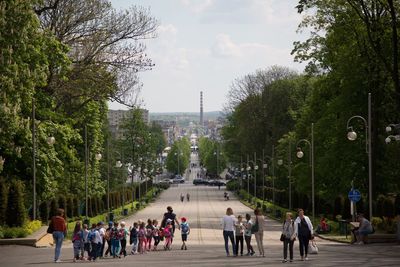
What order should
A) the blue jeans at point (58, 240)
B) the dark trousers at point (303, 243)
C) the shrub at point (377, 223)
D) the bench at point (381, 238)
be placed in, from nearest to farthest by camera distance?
the dark trousers at point (303, 243) → the blue jeans at point (58, 240) → the bench at point (381, 238) → the shrub at point (377, 223)

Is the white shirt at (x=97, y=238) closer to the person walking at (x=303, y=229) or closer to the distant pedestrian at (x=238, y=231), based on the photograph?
the distant pedestrian at (x=238, y=231)

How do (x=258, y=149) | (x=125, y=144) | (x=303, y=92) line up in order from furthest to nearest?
(x=125, y=144) → (x=258, y=149) → (x=303, y=92)

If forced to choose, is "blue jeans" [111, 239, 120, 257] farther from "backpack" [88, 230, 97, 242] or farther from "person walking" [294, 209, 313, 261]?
"person walking" [294, 209, 313, 261]

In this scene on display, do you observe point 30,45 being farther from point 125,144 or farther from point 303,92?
point 125,144

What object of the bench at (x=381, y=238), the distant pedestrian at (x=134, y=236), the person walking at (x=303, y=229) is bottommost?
the bench at (x=381, y=238)

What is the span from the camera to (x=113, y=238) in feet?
117

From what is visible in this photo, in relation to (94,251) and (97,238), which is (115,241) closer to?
(97,238)

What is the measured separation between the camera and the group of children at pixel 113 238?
3397cm

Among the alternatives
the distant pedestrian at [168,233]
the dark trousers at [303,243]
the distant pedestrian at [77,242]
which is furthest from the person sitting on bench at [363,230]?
the distant pedestrian at [77,242]

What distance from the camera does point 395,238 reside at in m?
43.3

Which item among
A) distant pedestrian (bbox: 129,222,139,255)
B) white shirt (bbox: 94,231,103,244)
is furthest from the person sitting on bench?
white shirt (bbox: 94,231,103,244)

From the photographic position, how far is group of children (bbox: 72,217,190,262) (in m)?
34.0

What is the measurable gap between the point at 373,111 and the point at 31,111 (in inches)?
867

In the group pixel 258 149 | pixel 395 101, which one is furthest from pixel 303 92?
pixel 395 101
